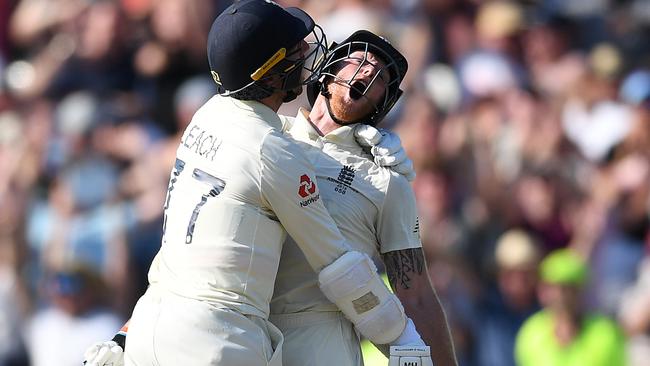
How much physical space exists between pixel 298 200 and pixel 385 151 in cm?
68

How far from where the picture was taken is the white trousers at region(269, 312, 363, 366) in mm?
4820

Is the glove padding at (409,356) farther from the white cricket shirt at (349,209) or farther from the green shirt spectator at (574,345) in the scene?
the green shirt spectator at (574,345)

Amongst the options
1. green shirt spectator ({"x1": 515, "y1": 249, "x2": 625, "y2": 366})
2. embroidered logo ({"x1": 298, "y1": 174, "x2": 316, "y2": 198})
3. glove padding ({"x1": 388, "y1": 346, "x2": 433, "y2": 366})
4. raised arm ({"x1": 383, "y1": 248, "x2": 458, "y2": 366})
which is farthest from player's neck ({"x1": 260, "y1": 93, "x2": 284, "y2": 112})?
green shirt spectator ({"x1": 515, "y1": 249, "x2": 625, "y2": 366})

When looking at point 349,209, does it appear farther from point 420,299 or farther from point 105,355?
point 105,355

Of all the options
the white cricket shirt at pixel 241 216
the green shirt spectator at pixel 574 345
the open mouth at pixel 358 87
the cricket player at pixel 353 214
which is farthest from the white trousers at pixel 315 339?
the green shirt spectator at pixel 574 345

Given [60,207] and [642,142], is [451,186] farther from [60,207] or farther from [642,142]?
[60,207]

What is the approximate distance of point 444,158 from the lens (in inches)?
373

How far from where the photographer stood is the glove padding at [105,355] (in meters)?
4.89

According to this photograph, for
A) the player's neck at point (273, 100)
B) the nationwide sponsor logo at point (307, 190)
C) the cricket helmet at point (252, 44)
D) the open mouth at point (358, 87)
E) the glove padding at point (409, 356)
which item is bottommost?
the glove padding at point (409, 356)

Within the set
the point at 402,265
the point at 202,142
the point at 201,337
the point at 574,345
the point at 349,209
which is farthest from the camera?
the point at 574,345

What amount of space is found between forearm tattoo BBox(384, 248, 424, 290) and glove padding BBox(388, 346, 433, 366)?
1.41ft

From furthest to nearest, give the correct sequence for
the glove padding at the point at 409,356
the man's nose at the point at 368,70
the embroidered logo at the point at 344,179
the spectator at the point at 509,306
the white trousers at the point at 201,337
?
the spectator at the point at 509,306 < the man's nose at the point at 368,70 < the embroidered logo at the point at 344,179 < the glove padding at the point at 409,356 < the white trousers at the point at 201,337

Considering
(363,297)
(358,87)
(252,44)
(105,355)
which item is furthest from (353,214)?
(105,355)

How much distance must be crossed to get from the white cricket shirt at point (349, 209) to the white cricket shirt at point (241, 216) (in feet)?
0.81
